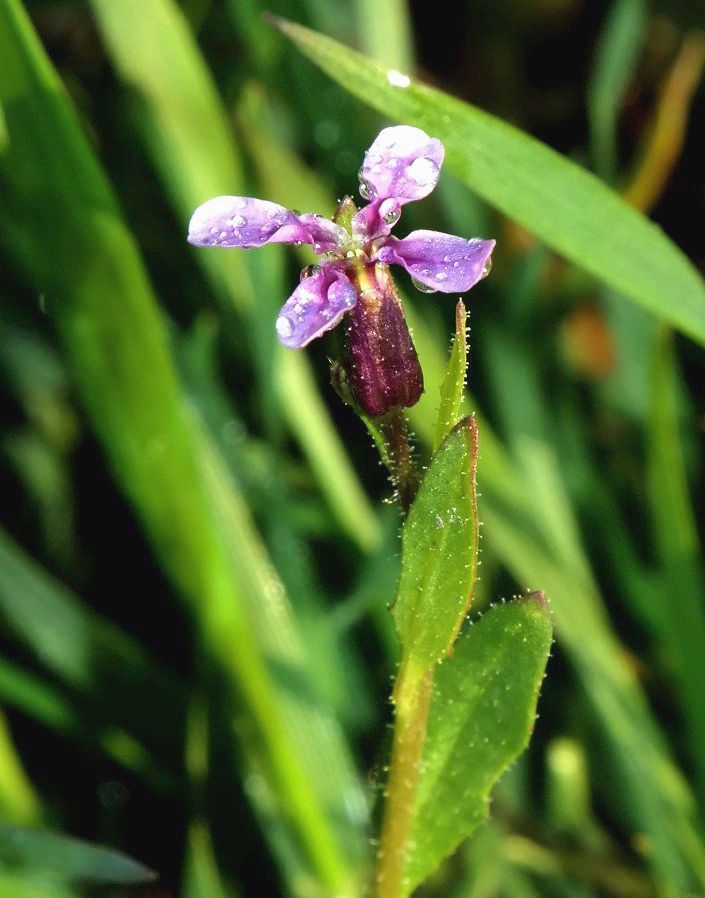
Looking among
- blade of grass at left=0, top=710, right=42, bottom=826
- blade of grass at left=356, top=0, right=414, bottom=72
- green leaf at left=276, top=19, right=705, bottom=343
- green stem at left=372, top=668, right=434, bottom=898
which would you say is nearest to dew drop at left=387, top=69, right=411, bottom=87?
green leaf at left=276, top=19, right=705, bottom=343

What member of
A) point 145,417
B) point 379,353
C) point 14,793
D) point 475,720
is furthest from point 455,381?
point 14,793

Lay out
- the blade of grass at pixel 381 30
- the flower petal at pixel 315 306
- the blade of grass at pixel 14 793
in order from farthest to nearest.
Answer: the blade of grass at pixel 381 30, the blade of grass at pixel 14 793, the flower petal at pixel 315 306

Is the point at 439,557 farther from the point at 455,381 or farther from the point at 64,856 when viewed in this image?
the point at 64,856

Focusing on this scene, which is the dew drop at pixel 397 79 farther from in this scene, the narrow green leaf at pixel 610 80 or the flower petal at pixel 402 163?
the narrow green leaf at pixel 610 80

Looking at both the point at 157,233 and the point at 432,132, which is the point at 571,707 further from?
the point at 157,233

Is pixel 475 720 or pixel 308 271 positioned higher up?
pixel 308 271

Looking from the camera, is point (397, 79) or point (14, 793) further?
point (14, 793)

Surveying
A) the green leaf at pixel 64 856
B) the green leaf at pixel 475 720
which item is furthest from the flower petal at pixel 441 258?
the green leaf at pixel 64 856
